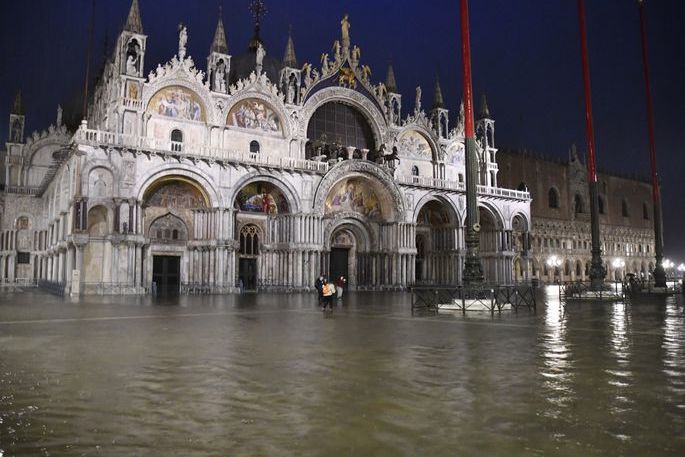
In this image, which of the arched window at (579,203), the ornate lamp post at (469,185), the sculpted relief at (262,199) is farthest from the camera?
the arched window at (579,203)

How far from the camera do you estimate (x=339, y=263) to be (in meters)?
45.7

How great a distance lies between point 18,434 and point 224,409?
203 centimetres

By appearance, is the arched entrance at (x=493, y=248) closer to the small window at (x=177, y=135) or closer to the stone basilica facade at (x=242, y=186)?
the stone basilica facade at (x=242, y=186)

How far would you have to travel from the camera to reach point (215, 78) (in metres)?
39.8

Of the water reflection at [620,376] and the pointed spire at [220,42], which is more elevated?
the pointed spire at [220,42]

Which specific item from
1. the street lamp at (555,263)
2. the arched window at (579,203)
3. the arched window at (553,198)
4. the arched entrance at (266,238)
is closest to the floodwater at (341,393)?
the arched entrance at (266,238)

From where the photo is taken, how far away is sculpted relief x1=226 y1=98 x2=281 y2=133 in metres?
40.7

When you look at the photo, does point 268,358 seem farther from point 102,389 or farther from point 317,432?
point 317,432

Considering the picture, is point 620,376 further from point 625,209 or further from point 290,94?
point 625,209

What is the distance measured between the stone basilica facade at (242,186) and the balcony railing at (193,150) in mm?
107

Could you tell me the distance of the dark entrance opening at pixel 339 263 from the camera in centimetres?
4538

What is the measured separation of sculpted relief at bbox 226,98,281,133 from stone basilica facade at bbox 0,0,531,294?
0.35 ft

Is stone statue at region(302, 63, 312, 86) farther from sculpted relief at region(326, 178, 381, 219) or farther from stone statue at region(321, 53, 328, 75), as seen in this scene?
sculpted relief at region(326, 178, 381, 219)

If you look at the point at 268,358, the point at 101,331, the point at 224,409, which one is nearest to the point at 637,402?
the point at 224,409
